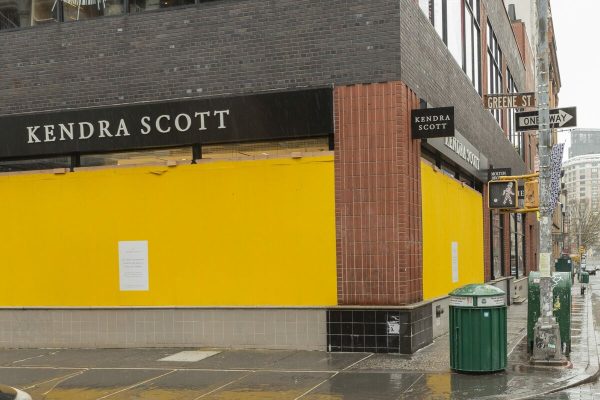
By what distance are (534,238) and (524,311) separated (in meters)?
16.0

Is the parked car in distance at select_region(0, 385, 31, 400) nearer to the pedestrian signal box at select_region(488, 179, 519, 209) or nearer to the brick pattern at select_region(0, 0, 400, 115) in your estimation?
the brick pattern at select_region(0, 0, 400, 115)

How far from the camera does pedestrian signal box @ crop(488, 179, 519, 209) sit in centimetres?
1212

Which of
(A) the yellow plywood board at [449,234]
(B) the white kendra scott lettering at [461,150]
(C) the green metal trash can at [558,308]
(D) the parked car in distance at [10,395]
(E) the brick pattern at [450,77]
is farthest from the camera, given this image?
(B) the white kendra scott lettering at [461,150]

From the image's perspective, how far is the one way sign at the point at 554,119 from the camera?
451 inches

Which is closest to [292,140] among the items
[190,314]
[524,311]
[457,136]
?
[190,314]

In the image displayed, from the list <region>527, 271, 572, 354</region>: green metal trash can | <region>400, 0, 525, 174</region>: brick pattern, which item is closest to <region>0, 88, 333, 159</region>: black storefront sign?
<region>400, 0, 525, 174</region>: brick pattern

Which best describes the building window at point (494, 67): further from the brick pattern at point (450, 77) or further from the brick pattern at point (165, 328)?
the brick pattern at point (165, 328)

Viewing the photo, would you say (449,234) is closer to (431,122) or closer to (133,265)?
(431,122)

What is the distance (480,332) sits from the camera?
950cm

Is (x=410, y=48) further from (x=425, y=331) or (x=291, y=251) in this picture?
(x=425, y=331)

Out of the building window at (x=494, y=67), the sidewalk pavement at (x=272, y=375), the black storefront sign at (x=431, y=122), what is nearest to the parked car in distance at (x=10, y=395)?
the sidewalk pavement at (x=272, y=375)

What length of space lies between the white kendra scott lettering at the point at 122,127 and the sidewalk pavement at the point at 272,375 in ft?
12.2

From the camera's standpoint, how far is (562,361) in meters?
10.1

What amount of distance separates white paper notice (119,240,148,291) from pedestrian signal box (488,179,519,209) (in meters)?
6.03
